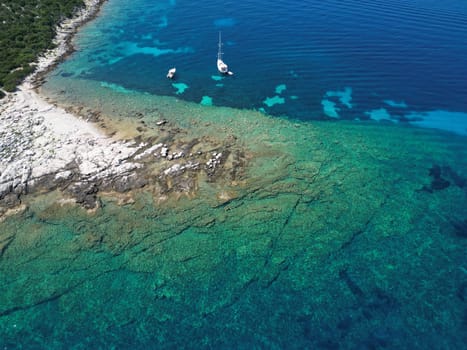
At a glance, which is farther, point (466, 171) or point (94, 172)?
point (466, 171)

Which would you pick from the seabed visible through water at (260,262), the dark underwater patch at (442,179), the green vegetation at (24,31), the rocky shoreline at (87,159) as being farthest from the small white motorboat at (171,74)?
the dark underwater patch at (442,179)

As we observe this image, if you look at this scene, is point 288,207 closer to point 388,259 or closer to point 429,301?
point 388,259

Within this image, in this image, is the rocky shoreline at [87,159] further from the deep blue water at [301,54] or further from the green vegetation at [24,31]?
the deep blue water at [301,54]

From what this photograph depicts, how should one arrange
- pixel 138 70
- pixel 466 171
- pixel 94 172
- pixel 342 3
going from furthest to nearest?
1. pixel 342 3
2. pixel 138 70
3. pixel 466 171
4. pixel 94 172

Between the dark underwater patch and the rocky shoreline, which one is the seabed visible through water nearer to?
the dark underwater patch

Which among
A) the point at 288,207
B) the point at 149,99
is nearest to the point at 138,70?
the point at 149,99

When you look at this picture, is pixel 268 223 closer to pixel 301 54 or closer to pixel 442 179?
pixel 442 179
